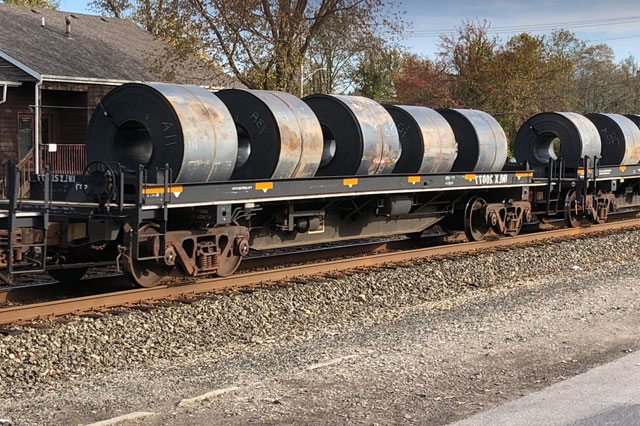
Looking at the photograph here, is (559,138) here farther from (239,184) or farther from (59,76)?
(59,76)

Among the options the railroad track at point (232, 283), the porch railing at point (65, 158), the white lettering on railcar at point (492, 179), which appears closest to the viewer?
the railroad track at point (232, 283)

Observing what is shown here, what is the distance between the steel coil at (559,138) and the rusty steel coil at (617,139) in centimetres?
63

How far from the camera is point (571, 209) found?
703 inches

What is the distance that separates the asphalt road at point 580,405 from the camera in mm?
5633

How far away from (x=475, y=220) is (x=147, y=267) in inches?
293

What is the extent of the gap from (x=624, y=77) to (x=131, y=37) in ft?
191

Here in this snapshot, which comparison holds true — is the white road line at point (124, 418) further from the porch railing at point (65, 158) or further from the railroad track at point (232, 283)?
the porch railing at point (65, 158)

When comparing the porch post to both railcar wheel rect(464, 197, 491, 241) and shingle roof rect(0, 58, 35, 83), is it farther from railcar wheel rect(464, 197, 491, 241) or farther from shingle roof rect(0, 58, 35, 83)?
railcar wheel rect(464, 197, 491, 241)

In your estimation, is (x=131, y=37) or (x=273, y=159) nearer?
(x=273, y=159)

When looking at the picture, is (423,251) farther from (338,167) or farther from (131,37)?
(131,37)

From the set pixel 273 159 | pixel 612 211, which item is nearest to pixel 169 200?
pixel 273 159

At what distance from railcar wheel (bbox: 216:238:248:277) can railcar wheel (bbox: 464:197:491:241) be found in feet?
18.8

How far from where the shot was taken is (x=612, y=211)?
69.8 feet

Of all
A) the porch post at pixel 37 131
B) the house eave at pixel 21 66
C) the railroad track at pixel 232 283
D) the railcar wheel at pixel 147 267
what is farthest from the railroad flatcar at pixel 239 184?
the house eave at pixel 21 66
